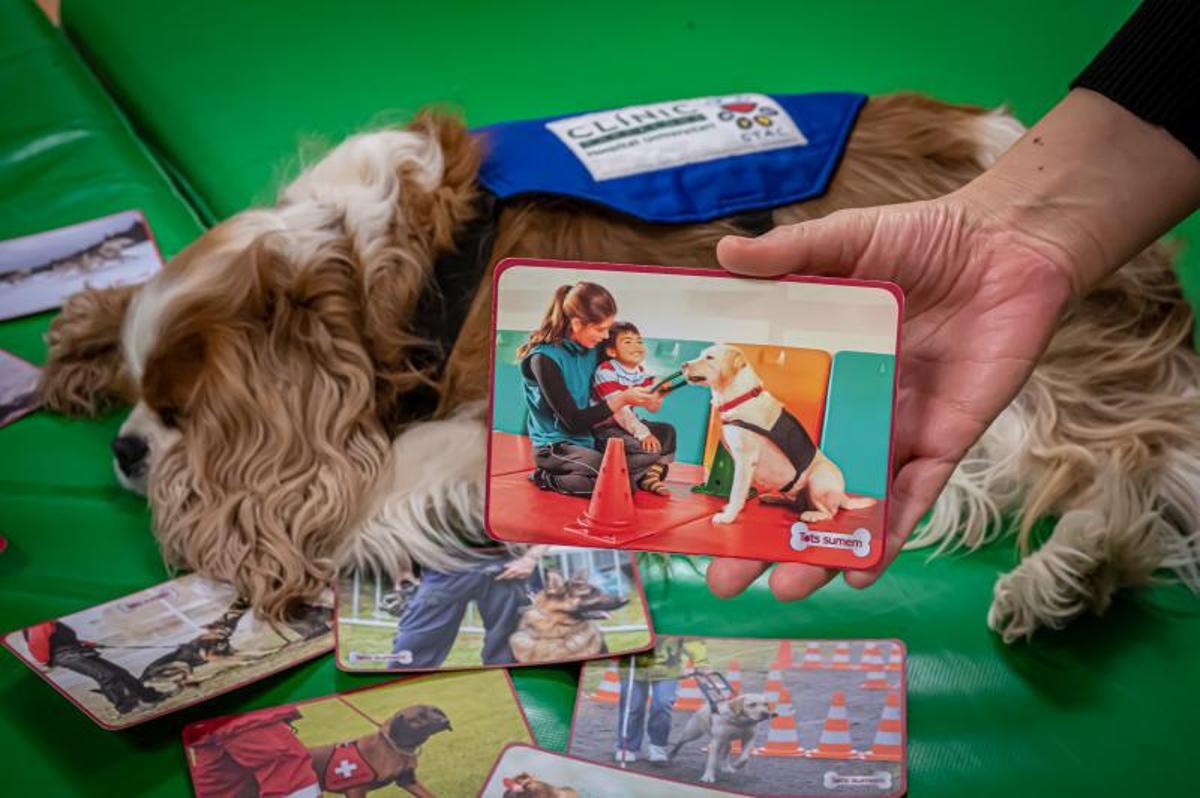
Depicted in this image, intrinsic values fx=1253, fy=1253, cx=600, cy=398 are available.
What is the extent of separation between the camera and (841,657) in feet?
5.39

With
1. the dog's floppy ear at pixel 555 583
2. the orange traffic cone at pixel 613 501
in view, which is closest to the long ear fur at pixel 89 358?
the dog's floppy ear at pixel 555 583

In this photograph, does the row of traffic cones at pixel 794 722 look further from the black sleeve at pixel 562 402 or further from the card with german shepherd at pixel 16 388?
the card with german shepherd at pixel 16 388

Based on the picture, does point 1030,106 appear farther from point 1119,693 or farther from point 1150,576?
point 1119,693

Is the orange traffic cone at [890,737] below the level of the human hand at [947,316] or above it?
below

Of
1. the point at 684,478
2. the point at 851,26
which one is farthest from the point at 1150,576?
the point at 851,26

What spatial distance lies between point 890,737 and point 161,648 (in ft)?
3.17

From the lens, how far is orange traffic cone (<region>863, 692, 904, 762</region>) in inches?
59.0

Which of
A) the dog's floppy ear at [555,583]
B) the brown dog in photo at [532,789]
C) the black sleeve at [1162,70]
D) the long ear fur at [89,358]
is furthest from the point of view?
the long ear fur at [89,358]

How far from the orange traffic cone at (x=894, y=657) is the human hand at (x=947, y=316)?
333mm

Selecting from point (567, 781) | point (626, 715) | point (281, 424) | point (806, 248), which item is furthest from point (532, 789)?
point (281, 424)

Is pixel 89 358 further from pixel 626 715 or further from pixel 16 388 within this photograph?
pixel 626 715

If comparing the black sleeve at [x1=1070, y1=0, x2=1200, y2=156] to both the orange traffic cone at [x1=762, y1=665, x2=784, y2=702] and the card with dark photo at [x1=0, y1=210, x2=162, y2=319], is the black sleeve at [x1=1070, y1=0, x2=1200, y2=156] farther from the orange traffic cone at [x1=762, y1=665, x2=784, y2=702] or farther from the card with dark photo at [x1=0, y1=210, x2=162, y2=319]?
the card with dark photo at [x1=0, y1=210, x2=162, y2=319]

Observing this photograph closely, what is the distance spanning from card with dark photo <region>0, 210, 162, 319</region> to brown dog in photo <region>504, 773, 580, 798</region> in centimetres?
144

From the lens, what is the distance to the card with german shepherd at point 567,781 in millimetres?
1448
